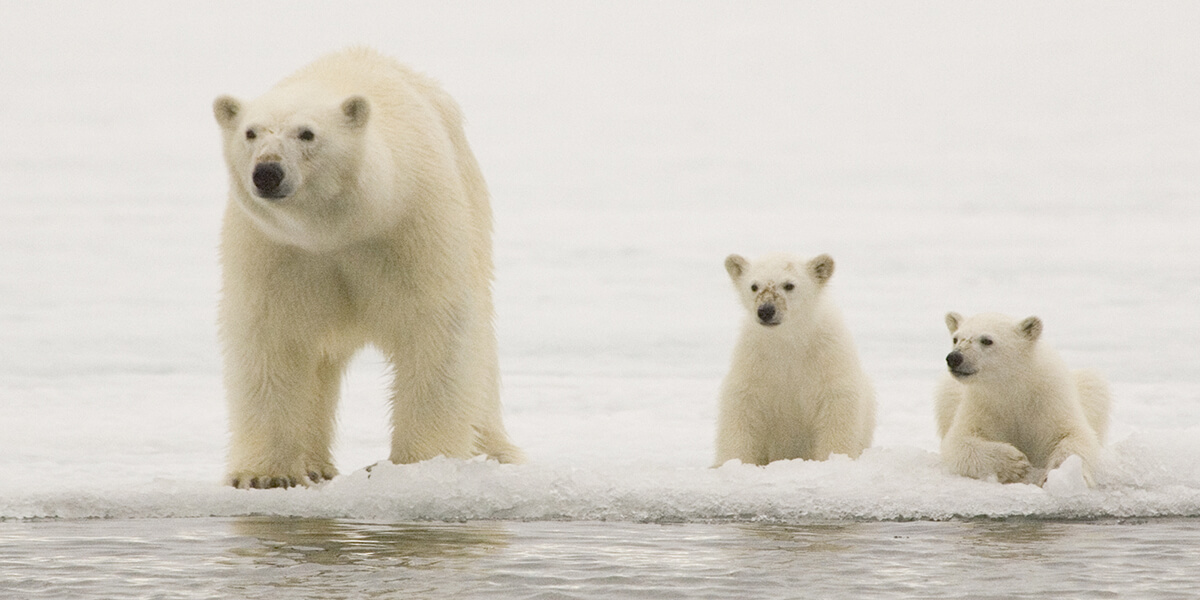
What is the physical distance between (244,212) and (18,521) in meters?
1.44

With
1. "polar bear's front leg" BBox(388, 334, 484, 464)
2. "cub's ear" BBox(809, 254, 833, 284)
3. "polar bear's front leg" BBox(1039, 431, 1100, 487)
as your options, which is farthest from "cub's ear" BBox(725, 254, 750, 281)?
"polar bear's front leg" BBox(1039, 431, 1100, 487)

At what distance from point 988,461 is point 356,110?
2931 mm

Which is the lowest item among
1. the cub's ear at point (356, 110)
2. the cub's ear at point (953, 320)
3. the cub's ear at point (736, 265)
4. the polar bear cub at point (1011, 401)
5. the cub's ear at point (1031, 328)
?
the polar bear cub at point (1011, 401)

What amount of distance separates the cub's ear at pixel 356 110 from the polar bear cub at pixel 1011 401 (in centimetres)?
264

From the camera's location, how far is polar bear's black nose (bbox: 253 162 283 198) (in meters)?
5.60

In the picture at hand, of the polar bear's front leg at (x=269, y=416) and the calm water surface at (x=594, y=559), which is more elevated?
the polar bear's front leg at (x=269, y=416)

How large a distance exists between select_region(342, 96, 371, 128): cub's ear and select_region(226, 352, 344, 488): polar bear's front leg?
3.71 feet

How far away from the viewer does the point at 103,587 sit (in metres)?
4.18

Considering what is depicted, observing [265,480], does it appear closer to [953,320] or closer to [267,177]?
[267,177]

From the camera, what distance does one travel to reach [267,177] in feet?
18.4

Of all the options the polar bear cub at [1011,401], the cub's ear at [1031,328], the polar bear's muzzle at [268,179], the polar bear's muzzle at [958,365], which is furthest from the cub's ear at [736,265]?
the polar bear's muzzle at [268,179]

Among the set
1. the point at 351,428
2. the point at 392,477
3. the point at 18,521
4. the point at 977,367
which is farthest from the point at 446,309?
the point at 351,428

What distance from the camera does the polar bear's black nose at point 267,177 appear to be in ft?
18.4

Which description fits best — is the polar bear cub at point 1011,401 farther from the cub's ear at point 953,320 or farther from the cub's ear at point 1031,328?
the cub's ear at point 953,320
